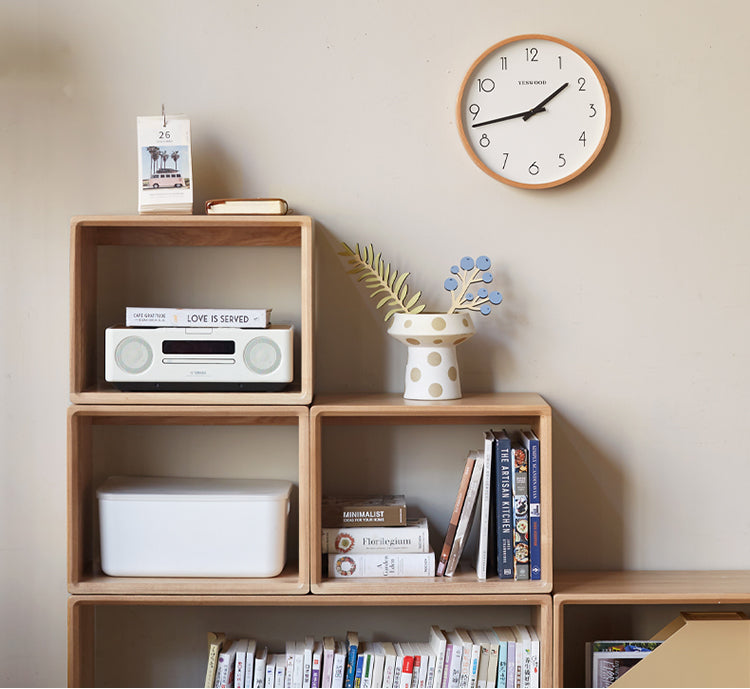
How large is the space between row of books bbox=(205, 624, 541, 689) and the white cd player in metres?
0.59

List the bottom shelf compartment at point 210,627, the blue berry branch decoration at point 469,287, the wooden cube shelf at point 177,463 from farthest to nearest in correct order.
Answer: the bottom shelf compartment at point 210,627 < the blue berry branch decoration at point 469,287 < the wooden cube shelf at point 177,463

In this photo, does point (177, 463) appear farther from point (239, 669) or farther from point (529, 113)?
point (529, 113)

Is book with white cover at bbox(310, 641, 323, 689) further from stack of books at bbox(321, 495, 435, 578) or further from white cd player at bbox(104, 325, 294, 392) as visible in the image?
white cd player at bbox(104, 325, 294, 392)

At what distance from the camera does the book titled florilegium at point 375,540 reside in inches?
67.8

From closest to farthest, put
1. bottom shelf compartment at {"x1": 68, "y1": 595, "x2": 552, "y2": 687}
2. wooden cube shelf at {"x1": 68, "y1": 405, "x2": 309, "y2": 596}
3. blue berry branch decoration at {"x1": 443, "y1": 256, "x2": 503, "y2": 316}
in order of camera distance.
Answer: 1. wooden cube shelf at {"x1": 68, "y1": 405, "x2": 309, "y2": 596}
2. blue berry branch decoration at {"x1": 443, "y1": 256, "x2": 503, "y2": 316}
3. bottom shelf compartment at {"x1": 68, "y1": 595, "x2": 552, "y2": 687}

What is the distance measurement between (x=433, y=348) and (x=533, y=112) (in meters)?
0.59

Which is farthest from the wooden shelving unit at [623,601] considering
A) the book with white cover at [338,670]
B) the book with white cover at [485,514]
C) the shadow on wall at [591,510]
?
the book with white cover at [338,670]

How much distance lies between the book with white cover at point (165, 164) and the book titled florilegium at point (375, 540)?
756 millimetres

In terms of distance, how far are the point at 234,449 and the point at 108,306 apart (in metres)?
0.44

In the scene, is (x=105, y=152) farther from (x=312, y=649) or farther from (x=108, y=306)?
(x=312, y=649)

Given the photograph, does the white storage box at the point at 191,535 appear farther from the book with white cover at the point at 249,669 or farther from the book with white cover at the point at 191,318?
the book with white cover at the point at 191,318

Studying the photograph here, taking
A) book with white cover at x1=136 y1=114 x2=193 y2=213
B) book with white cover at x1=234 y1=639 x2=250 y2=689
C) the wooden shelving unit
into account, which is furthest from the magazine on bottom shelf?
book with white cover at x1=136 y1=114 x2=193 y2=213

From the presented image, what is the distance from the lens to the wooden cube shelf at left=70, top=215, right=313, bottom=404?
169 cm

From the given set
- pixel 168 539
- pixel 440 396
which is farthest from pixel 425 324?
pixel 168 539
